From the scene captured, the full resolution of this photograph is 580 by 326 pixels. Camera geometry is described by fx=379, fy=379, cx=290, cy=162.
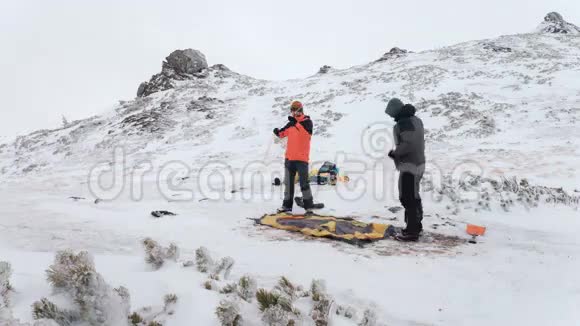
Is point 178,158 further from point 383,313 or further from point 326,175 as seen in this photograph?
point 383,313

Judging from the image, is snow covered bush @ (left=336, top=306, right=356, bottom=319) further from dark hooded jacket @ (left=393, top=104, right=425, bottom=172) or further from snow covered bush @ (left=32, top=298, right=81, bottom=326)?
dark hooded jacket @ (left=393, top=104, right=425, bottom=172)

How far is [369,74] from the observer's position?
31.0 meters

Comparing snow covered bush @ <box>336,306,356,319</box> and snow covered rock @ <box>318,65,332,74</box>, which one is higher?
snow covered rock @ <box>318,65,332,74</box>

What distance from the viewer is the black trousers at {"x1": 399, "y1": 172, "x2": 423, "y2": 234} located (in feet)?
16.7

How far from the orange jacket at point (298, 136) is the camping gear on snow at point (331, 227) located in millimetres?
1258

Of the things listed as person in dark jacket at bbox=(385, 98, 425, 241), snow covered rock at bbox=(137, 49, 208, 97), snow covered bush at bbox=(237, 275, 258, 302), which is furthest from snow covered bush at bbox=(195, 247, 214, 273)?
snow covered rock at bbox=(137, 49, 208, 97)

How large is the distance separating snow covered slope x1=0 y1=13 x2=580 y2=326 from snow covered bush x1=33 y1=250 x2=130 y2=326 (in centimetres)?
25

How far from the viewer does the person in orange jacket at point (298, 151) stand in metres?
6.76

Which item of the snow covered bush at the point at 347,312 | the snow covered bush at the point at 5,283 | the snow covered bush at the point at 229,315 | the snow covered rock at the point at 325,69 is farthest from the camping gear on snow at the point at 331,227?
the snow covered rock at the point at 325,69

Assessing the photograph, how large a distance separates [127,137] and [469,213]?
19819 mm

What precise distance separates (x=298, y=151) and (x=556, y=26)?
151ft

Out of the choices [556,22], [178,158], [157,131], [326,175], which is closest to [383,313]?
[326,175]

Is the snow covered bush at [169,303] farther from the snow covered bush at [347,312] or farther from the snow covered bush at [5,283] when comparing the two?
the snow covered bush at [347,312]

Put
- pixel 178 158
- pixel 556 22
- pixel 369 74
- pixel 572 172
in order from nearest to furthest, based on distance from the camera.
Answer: pixel 572 172, pixel 178 158, pixel 369 74, pixel 556 22
